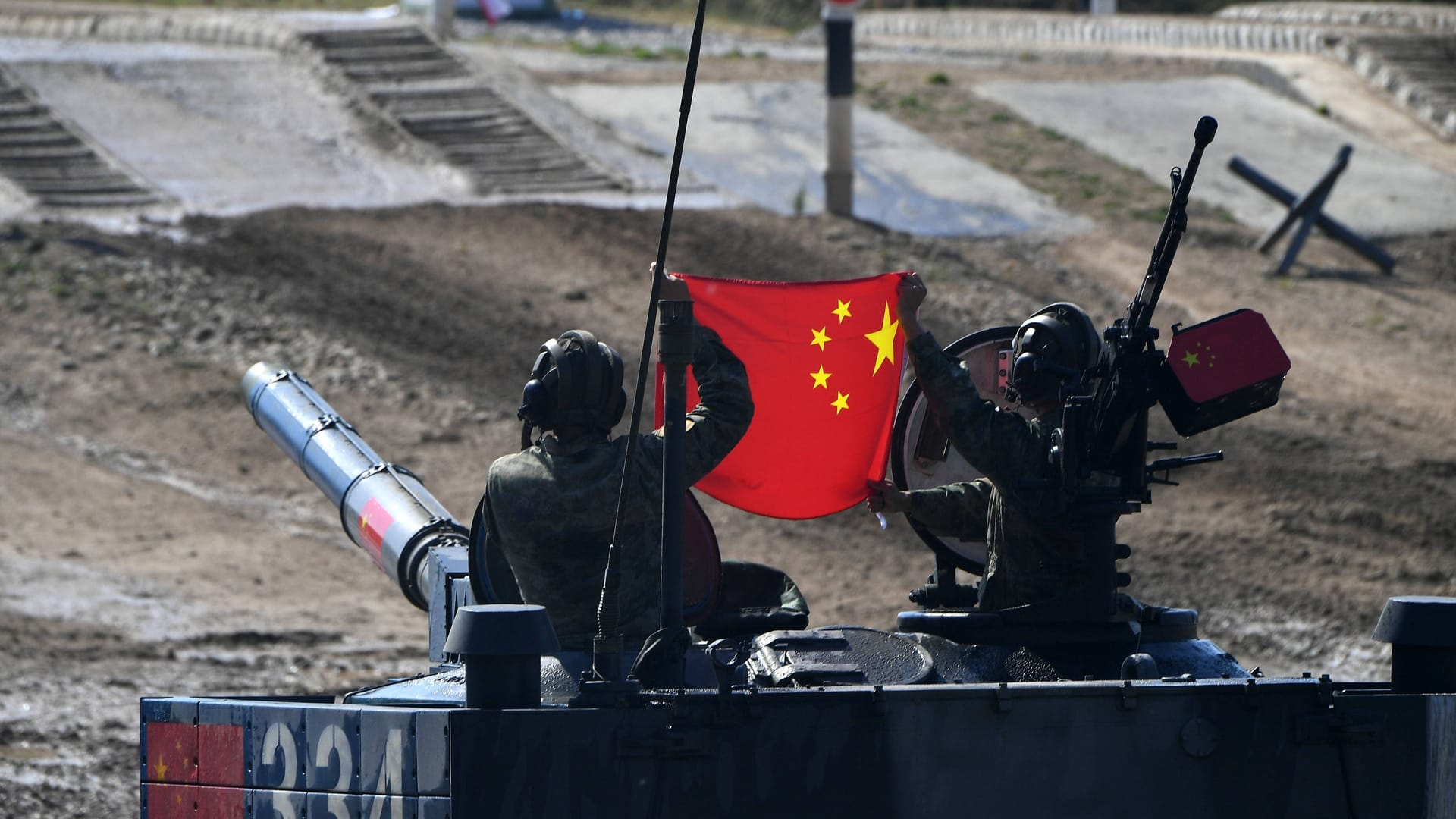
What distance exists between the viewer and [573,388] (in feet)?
15.6

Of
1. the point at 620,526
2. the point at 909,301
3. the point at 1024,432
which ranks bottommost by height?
the point at 620,526

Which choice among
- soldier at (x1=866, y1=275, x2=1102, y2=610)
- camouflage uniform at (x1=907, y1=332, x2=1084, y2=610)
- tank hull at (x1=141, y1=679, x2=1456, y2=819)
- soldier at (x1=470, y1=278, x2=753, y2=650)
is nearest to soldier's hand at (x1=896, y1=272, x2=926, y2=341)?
soldier at (x1=866, y1=275, x2=1102, y2=610)

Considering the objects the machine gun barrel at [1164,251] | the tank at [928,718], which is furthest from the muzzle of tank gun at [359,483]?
the machine gun barrel at [1164,251]

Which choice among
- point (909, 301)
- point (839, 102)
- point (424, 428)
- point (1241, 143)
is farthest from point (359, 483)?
point (1241, 143)

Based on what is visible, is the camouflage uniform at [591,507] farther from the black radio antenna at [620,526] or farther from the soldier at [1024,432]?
the black radio antenna at [620,526]

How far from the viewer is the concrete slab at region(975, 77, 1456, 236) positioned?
17.1 m

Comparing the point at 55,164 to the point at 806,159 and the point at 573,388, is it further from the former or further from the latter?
the point at 573,388

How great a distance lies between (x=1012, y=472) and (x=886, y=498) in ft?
2.21

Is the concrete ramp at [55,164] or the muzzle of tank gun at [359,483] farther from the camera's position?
the concrete ramp at [55,164]

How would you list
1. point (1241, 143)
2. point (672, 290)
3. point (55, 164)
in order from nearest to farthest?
1. point (672, 290)
2. point (55, 164)
3. point (1241, 143)

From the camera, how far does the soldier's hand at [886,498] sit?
206 inches

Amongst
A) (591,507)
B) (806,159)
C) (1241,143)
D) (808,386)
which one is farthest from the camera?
(1241,143)

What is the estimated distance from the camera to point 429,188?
15.8 metres

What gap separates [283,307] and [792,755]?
999 cm
